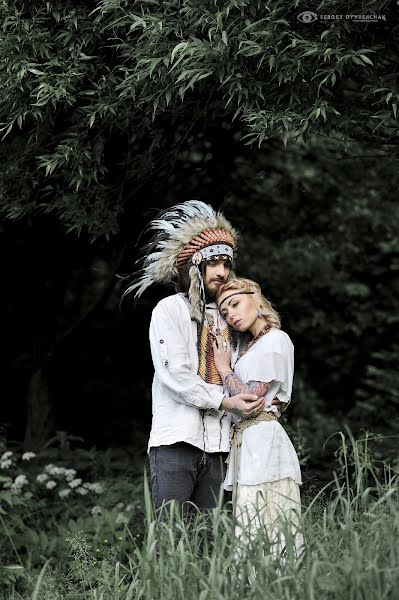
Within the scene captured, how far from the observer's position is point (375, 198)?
9.80 m

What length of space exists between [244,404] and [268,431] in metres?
0.17

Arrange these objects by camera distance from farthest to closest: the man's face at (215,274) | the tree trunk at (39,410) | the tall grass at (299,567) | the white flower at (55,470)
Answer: the tree trunk at (39,410), the white flower at (55,470), the man's face at (215,274), the tall grass at (299,567)

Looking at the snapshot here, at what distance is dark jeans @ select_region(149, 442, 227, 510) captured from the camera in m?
4.65

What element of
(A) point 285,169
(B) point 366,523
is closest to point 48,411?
(A) point 285,169

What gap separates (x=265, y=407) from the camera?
4598 mm

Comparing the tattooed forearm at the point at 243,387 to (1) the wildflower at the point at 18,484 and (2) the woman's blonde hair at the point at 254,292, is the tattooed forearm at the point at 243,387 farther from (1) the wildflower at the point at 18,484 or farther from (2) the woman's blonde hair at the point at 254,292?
(1) the wildflower at the point at 18,484

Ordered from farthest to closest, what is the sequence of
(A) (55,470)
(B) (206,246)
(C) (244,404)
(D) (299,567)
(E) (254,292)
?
(A) (55,470) < (B) (206,246) < (E) (254,292) < (C) (244,404) < (D) (299,567)

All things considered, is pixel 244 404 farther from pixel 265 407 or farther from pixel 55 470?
pixel 55 470

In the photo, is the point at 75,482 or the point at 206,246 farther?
the point at 75,482

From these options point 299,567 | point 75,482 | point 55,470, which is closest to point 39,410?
point 55,470

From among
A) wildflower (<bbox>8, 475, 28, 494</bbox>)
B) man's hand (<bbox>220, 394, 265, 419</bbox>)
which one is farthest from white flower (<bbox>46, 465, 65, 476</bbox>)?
man's hand (<bbox>220, 394, 265, 419</bbox>)

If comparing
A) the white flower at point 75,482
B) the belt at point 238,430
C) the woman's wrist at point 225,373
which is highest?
the woman's wrist at point 225,373

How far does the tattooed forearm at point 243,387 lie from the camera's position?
14.9ft

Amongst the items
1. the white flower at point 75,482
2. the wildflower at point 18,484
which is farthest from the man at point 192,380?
the white flower at point 75,482
